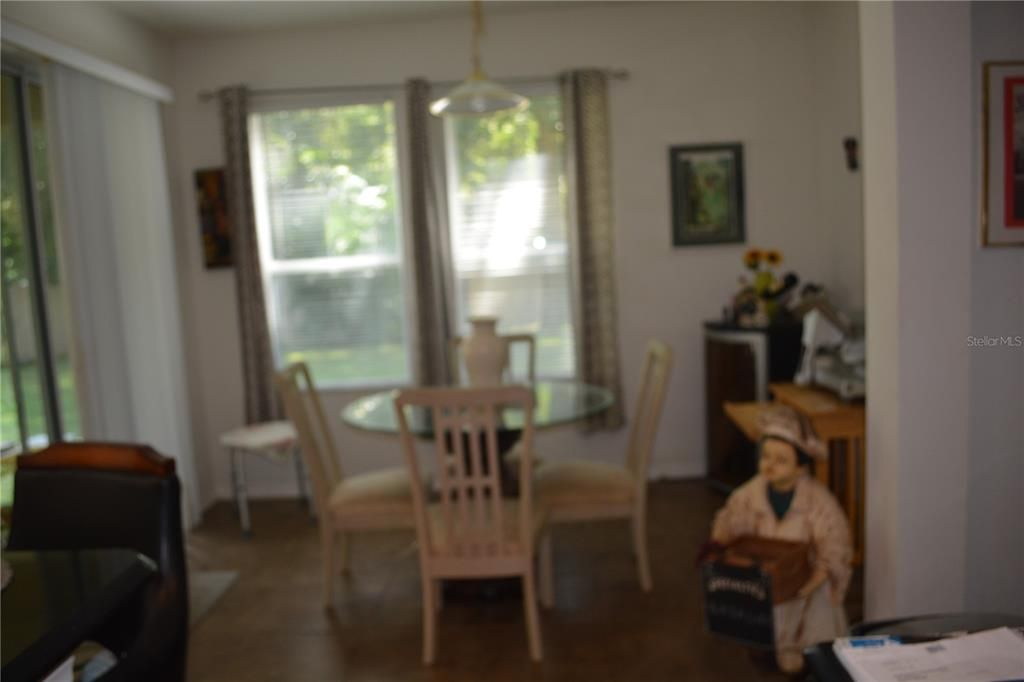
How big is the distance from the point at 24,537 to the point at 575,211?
2.95m

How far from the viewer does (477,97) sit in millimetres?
2840

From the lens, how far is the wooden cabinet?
3.69 m

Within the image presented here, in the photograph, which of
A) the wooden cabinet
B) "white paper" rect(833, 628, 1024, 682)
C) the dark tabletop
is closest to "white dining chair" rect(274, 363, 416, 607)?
the dark tabletop

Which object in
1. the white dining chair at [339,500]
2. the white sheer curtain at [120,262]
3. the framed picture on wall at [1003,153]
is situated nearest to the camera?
the framed picture on wall at [1003,153]

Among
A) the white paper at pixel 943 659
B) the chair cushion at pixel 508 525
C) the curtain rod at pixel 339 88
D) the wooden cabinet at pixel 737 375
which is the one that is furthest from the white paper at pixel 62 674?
the curtain rod at pixel 339 88

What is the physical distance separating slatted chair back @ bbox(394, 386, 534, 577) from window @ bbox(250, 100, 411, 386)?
6.08ft

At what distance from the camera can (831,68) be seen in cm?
390

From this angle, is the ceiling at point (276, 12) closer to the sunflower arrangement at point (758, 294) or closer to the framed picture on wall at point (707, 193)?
the framed picture on wall at point (707, 193)

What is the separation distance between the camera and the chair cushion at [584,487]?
2881 millimetres

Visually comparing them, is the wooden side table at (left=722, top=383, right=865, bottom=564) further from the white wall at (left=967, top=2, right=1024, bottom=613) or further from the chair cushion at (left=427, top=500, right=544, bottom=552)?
the chair cushion at (left=427, top=500, right=544, bottom=552)

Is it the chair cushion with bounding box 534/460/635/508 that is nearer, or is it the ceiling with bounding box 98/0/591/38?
the chair cushion with bounding box 534/460/635/508

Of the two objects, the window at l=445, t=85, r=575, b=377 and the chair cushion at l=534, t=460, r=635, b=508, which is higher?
the window at l=445, t=85, r=575, b=377

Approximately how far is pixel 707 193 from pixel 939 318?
244 centimetres

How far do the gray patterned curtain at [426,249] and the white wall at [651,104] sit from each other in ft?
0.94
